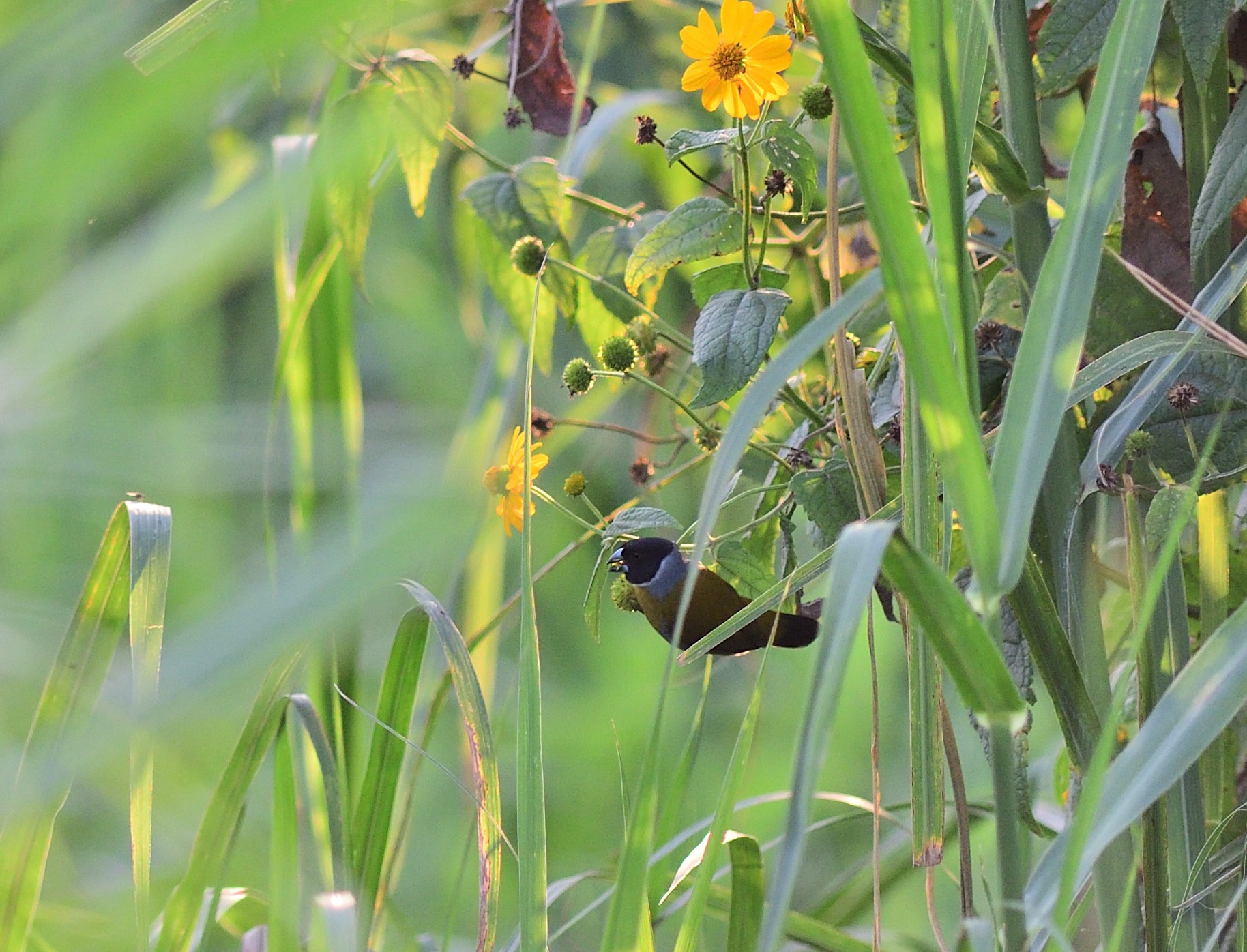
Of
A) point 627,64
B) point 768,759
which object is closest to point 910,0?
point 627,64

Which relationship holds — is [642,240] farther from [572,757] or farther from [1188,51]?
[572,757]

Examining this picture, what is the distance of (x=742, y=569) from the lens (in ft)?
1.81

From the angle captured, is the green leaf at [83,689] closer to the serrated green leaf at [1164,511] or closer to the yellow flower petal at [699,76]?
the yellow flower petal at [699,76]

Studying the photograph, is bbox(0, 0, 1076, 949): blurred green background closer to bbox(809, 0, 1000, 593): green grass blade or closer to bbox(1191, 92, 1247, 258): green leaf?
bbox(809, 0, 1000, 593): green grass blade

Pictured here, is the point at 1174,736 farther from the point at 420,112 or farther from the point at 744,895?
the point at 420,112

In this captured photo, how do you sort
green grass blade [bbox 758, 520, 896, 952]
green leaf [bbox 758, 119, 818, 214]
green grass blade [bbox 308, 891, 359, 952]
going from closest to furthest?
1. green grass blade [bbox 758, 520, 896, 952]
2. green grass blade [bbox 308, 891, 359, 952]
3. green leaf [bbox 758, 119, 818, 214]

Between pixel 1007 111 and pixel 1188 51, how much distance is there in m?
0.07

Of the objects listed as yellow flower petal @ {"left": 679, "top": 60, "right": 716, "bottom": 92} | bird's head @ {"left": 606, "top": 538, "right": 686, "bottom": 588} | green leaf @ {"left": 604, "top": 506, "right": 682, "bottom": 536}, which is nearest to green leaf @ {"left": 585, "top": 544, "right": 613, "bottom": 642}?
green leaf @ {"left": 604, "top": 506, "right": 682, "bottom": 536}

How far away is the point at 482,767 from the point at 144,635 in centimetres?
15

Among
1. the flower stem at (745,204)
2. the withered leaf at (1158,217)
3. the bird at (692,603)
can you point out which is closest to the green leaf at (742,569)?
the bird at (692,603)

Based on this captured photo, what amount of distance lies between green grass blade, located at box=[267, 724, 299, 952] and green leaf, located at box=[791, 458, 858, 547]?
272mm

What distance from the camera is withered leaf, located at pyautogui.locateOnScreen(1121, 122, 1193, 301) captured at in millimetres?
538

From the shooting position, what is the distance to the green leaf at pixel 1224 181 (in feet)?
1.49

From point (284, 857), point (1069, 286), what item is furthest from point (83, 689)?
point (1069, 286)
